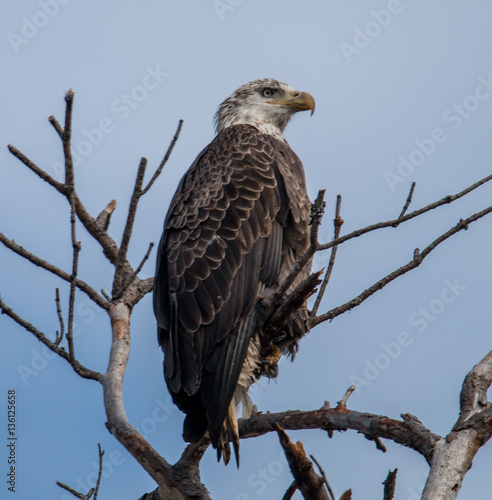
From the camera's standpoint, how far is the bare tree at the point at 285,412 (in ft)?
10.5

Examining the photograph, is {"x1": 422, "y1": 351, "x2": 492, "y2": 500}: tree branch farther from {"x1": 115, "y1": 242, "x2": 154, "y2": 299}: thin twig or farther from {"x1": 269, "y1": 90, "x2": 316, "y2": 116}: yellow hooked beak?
{"x1": 269, "y1": 90, "x2": 316, "y2": 116}: yellow hooked beak

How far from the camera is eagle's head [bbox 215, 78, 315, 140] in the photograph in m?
7.04

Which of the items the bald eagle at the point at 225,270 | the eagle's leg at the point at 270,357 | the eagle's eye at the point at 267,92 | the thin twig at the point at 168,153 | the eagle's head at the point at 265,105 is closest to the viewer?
the bald eagle at the point at 225,270

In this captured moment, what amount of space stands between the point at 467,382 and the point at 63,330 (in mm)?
2346

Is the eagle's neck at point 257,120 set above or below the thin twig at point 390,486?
above

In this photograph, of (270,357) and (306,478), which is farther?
(270,357)

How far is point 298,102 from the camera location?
7.04 metres

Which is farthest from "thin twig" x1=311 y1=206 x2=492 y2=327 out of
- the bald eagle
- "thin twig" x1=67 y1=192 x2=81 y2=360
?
"thin twig" x1=67 y1=192 x2=81 y2=360

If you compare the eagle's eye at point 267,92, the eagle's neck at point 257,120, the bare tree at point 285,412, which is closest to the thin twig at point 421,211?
the bare tree at point 285,412

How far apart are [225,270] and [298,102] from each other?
2.59 m

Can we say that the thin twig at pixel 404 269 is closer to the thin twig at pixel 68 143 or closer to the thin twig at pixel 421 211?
the thin twig at pixel 421 211

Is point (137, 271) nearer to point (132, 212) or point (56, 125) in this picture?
point (132, 212)

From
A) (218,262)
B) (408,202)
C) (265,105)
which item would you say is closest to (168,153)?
(218,262)

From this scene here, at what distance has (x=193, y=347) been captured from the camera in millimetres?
4688
